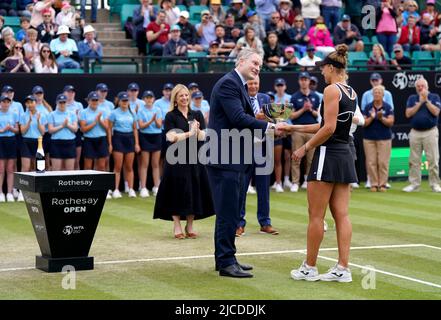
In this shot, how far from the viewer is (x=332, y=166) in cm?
1001

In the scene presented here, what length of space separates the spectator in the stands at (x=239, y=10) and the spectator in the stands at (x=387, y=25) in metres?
3.78

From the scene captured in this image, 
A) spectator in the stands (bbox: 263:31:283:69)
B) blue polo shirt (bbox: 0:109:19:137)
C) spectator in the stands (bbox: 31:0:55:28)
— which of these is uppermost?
spectator in the stands (bbox: 31:0:55:28)

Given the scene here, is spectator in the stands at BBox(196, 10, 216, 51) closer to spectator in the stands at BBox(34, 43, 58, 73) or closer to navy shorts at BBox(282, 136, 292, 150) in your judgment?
navy shorts at BBox(282, 136, 292, 150)

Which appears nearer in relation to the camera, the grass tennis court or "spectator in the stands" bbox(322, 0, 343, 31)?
the grass tennis court

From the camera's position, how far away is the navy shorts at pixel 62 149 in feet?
63.2

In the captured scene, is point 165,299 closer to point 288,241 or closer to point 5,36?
point 288,241

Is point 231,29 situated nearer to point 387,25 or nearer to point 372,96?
point 372,96

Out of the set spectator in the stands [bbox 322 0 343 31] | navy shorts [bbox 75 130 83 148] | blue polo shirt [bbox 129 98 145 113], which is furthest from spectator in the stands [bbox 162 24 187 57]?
spectator in the stands [bbox 322 0 343 31]

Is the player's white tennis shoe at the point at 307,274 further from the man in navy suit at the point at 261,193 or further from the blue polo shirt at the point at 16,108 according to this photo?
the blue polo shirt at the point at 16,108

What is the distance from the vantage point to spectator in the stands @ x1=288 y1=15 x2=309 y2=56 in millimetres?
24438

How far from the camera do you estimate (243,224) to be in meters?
14.1

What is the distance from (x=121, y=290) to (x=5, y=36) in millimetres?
11526

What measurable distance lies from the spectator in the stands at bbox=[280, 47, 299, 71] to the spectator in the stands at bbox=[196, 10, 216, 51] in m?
1.77
